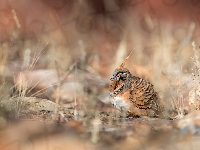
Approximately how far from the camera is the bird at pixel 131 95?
2904 mm

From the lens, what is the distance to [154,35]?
209 inches

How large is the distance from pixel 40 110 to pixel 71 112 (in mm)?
246

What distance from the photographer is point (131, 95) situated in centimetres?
292

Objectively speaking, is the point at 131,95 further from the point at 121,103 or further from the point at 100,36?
the point at 100,36

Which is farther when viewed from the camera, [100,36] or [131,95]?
[100,36]

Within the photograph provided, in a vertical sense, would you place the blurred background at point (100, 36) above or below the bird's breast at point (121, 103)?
above

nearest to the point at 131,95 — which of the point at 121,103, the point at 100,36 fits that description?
the point at 121,103

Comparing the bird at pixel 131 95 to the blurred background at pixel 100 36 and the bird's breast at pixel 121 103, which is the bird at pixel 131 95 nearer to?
the bird's breast at pixel 121 103

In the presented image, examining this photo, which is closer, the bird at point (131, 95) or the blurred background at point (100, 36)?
the bird at point (131, 95)

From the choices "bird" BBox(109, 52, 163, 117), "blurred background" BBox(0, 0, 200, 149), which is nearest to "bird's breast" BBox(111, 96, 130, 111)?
"bird" BBox(109, 52, 163, 117)

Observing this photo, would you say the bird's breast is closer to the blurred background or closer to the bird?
the bird

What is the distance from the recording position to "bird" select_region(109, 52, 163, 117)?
290 cm

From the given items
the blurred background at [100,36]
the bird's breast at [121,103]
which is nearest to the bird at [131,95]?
the bird's breast at [121,103]

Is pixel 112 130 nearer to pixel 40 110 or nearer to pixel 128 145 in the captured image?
pixel 128 145
